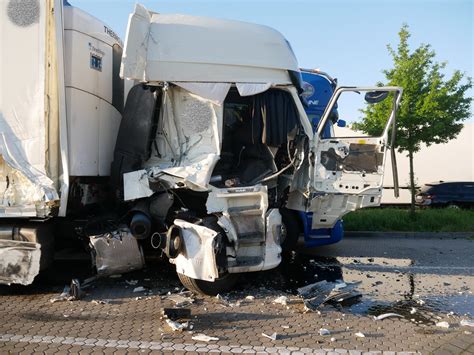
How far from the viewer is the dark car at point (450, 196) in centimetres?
1639

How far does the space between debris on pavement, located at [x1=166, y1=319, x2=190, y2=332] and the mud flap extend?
1916 mm

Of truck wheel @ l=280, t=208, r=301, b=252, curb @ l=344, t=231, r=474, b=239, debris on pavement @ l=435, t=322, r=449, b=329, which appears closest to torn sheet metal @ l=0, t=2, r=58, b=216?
truck wheel @ l=280, t=208, r=301, b=252

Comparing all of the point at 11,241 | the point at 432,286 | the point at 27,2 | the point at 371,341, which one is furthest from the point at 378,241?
the point at 27,2

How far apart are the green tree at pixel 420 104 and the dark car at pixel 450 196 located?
4.54 metres

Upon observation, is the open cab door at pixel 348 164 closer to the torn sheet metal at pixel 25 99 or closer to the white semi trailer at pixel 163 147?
the white semi trailer at pixel 163 147

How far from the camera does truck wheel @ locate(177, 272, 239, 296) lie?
5.52m

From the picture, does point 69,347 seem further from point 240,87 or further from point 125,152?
point 240,87

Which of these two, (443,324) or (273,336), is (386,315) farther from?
(273,336)

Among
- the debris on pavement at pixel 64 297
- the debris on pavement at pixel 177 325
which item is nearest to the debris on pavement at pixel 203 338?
the debris on pavement at pixel 177 325

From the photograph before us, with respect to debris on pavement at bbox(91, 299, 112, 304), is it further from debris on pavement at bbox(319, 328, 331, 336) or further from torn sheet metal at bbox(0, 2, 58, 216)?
debris on pavement at bbox(319, 328, 331, 336)

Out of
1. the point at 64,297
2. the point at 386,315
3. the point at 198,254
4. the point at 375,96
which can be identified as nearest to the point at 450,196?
the point at 375,96

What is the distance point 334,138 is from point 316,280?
2.08 metres

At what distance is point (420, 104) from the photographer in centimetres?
1186

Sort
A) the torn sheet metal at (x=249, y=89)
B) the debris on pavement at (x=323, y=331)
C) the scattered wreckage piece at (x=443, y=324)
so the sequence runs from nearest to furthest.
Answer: the debris on pavement at (x=323, y=331), the scattered wreckage piece at (x=443, y=324), the torn sheet metal at (x=249, y=89)
